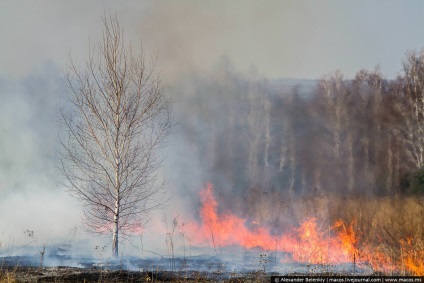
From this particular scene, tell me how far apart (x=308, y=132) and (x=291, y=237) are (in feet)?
45.1

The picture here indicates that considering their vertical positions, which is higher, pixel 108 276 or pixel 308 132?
pixel 308 132

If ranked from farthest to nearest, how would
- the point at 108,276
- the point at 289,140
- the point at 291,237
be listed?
the point at 289,140 → the point at 291,237 → the point at 108,276

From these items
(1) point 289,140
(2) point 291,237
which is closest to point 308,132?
(1) point 289,140

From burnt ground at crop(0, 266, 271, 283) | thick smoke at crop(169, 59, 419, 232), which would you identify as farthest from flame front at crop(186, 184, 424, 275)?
burnt ground at crop(0, 266, 271, 283)

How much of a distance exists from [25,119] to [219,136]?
1267 cm

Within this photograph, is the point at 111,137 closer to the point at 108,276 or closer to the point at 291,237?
the point at 108,276

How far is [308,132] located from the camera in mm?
30141

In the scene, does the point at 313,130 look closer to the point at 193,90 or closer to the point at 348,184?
the point at 348,184

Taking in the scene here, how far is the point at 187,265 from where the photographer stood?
12.7m

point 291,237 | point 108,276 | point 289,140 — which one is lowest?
point 108,276

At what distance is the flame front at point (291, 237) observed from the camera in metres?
14.5

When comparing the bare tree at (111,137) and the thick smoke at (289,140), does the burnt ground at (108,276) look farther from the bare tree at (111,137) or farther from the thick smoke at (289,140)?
the thick smoke at (289,140)

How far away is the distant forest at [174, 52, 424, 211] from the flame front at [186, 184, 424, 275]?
3.04m

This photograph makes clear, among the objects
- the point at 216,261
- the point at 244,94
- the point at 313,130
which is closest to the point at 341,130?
the point at 313,130
